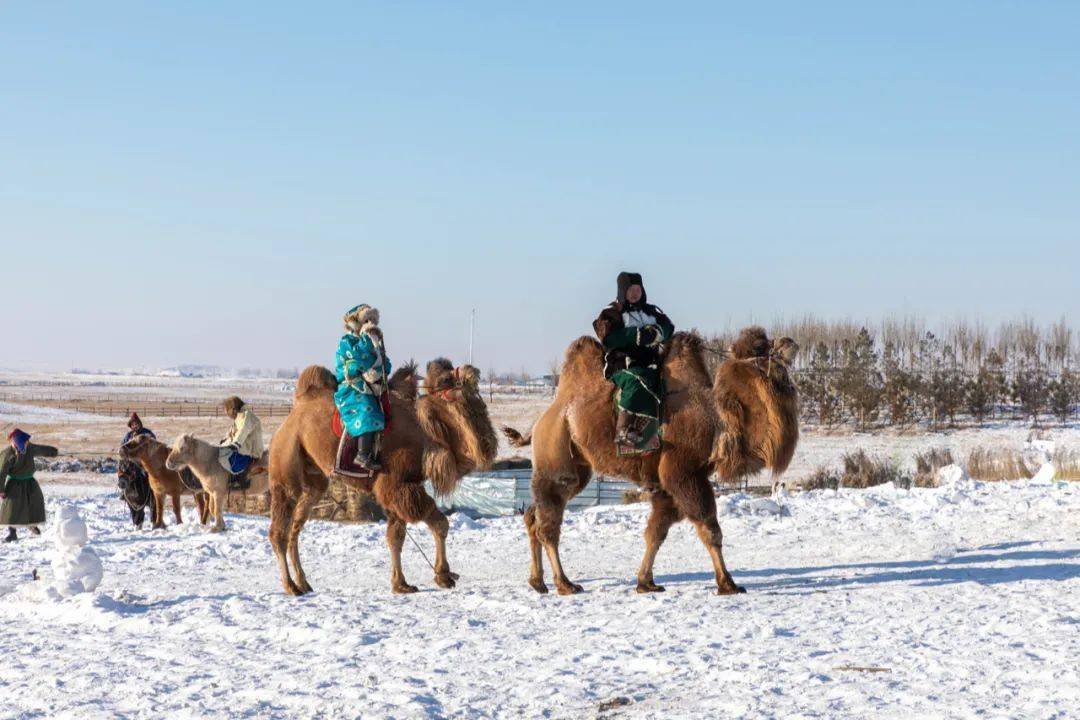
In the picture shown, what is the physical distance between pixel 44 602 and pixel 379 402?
3.17m

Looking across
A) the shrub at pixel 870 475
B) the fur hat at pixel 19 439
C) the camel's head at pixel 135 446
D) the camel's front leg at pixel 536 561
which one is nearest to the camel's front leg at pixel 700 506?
the camel's front leg at pixel 536 561

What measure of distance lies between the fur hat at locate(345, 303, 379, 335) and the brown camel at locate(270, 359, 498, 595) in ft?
1.83

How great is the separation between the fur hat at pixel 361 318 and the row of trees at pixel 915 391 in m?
27.6

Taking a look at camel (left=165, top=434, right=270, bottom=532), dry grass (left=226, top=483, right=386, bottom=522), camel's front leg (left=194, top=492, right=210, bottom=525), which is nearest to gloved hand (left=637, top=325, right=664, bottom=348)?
camel (left=165, top=434, right=270, bottom=532)

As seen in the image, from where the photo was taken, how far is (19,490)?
1609cm

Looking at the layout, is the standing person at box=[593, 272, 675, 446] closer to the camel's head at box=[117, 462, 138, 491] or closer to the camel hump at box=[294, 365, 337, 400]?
the camel hump at box=[294, 365, 337, 400]

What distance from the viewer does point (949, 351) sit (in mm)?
42656

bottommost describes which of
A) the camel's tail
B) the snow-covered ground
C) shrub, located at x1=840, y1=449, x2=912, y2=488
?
the snow-covered ground

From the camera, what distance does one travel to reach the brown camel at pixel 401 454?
9836 millimetres

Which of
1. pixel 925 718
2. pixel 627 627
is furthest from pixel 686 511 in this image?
pixel 925 718

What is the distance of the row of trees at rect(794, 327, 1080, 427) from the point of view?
3628 cm

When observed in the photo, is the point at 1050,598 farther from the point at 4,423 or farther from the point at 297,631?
the point at 4,423

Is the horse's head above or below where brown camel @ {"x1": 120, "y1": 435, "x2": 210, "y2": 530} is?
above

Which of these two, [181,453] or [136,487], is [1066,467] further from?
[136,487]
